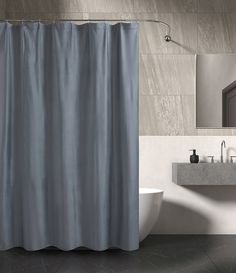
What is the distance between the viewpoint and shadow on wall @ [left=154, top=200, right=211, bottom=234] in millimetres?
4281

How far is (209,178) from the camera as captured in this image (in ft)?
12.6

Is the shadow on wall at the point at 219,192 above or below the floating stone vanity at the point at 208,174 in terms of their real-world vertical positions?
below

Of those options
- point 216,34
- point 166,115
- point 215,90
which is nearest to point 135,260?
point 166,115

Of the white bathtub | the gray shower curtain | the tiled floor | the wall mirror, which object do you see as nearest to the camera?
the tiled floor

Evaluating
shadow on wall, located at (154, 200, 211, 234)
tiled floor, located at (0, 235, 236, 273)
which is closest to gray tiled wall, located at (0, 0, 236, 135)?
shadow on wall, located at (154, 200, 211, 234)

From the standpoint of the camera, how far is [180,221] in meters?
4.30

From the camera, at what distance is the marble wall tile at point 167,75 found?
14.3 feet

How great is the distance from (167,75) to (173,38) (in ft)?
1.25

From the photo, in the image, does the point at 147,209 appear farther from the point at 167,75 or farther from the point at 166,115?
the point at 167,75

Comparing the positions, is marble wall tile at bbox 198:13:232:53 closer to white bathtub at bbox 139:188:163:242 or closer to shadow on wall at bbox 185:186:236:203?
shadow on wall at bbox 185:186:236:203

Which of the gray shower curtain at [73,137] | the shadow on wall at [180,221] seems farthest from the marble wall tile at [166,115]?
the gray shower curtain at [73,137]

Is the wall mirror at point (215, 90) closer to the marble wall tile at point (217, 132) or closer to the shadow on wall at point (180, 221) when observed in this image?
the marble wall tile at point (217, 132)

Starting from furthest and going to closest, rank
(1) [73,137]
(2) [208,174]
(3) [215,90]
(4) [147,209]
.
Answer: (3) [215,90] < (2) [208,174] < (4) [147,209] < (1) [73,137]

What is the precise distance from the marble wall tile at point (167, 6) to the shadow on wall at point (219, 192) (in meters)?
1.81
